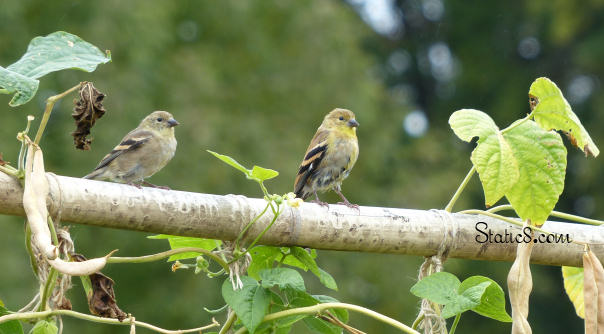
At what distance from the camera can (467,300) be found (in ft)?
7.24

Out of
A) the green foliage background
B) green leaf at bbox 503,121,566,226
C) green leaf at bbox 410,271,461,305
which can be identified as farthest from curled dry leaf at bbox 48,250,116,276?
the green foliage background

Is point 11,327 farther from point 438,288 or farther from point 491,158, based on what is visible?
point 491,158

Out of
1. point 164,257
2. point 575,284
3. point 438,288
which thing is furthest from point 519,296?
point 164,257

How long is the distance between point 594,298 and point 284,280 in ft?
2.86

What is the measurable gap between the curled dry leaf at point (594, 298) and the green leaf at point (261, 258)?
893mm

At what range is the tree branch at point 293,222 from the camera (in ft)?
6.61

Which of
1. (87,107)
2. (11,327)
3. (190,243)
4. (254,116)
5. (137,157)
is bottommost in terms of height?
(11,327)

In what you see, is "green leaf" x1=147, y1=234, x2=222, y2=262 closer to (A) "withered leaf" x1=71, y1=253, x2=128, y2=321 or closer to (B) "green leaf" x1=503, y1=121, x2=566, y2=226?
(A) "withered leaf" x1=71, y1=253, x2=128, y2=321

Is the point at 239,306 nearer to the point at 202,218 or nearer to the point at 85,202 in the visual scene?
the point at 202,218

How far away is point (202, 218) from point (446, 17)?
2490 centimetres

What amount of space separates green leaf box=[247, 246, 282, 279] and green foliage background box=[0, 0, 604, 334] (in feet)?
28.8

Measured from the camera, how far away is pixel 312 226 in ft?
7.70

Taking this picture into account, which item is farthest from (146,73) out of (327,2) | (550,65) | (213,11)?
(550,65)

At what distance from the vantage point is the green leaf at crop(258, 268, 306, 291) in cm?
221
